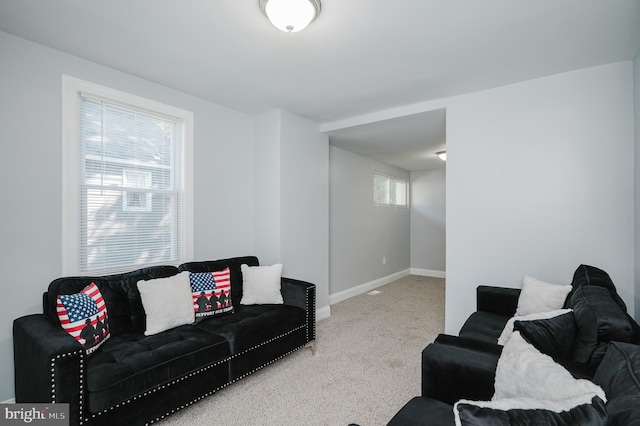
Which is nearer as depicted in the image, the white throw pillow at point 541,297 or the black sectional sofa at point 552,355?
the black sectional sofa at point 552,355

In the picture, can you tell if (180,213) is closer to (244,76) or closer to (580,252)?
(244,76)

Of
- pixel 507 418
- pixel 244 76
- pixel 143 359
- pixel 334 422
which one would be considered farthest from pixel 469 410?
pixel 244 76

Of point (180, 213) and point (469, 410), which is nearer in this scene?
point (469, 410)

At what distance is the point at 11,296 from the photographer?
7.22 feet

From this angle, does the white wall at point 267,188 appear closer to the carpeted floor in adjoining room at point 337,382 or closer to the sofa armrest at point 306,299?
the sofa armrest at point 306,299

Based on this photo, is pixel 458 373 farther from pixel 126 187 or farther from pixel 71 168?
pixel 71 168

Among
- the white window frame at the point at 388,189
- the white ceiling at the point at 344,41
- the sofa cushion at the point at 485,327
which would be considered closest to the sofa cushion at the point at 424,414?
the sofa cushion at the point at 485,327

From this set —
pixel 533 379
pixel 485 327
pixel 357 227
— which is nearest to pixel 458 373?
pixel 533 379

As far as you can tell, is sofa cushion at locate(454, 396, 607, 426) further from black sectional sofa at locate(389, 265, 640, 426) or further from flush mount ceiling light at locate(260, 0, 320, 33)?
flush mount ceiling light at locate(260, 0, 320, 33)

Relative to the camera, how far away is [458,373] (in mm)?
1541

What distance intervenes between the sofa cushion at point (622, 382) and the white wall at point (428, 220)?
6078mm

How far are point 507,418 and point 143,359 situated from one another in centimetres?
198

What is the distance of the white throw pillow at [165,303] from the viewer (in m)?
2.40

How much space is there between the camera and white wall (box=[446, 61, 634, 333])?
257 cm
